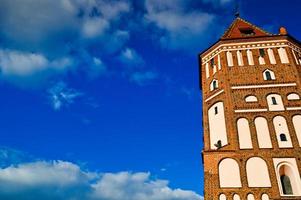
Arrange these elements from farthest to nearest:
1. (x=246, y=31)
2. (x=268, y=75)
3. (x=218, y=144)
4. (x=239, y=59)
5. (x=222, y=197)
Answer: (x=246, y=31) < (x=239, y=59) < (x=268, y=75) < (x=218, y=144) < (x=222, y=197)

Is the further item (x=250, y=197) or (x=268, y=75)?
(x=268, y=75)

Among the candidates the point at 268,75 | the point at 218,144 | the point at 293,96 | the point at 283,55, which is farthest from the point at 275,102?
the point at 218,144

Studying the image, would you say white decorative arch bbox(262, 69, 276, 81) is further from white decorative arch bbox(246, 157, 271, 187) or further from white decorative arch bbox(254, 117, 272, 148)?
white decorative arch bbox(246, 157, 271, 187)

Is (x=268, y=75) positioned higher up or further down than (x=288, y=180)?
higher up

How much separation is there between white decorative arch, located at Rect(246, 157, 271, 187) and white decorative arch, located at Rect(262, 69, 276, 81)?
6.06 metres

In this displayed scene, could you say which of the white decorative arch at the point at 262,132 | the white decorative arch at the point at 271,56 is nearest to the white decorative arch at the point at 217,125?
the white decorative arch at the point at 262,132

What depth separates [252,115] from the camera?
20031mm

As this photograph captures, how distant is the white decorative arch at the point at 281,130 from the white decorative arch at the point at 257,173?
168 cm

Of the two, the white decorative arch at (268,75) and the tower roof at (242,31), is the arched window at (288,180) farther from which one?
the tower roof at (242,31)

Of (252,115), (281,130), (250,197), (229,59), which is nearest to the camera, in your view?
(250,197)

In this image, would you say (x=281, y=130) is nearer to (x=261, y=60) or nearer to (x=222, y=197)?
(x=222, y=197)

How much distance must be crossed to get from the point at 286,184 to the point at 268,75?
24.6ft

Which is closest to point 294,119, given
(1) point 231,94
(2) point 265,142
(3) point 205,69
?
(2) point 265,142

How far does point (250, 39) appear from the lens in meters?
23.9
